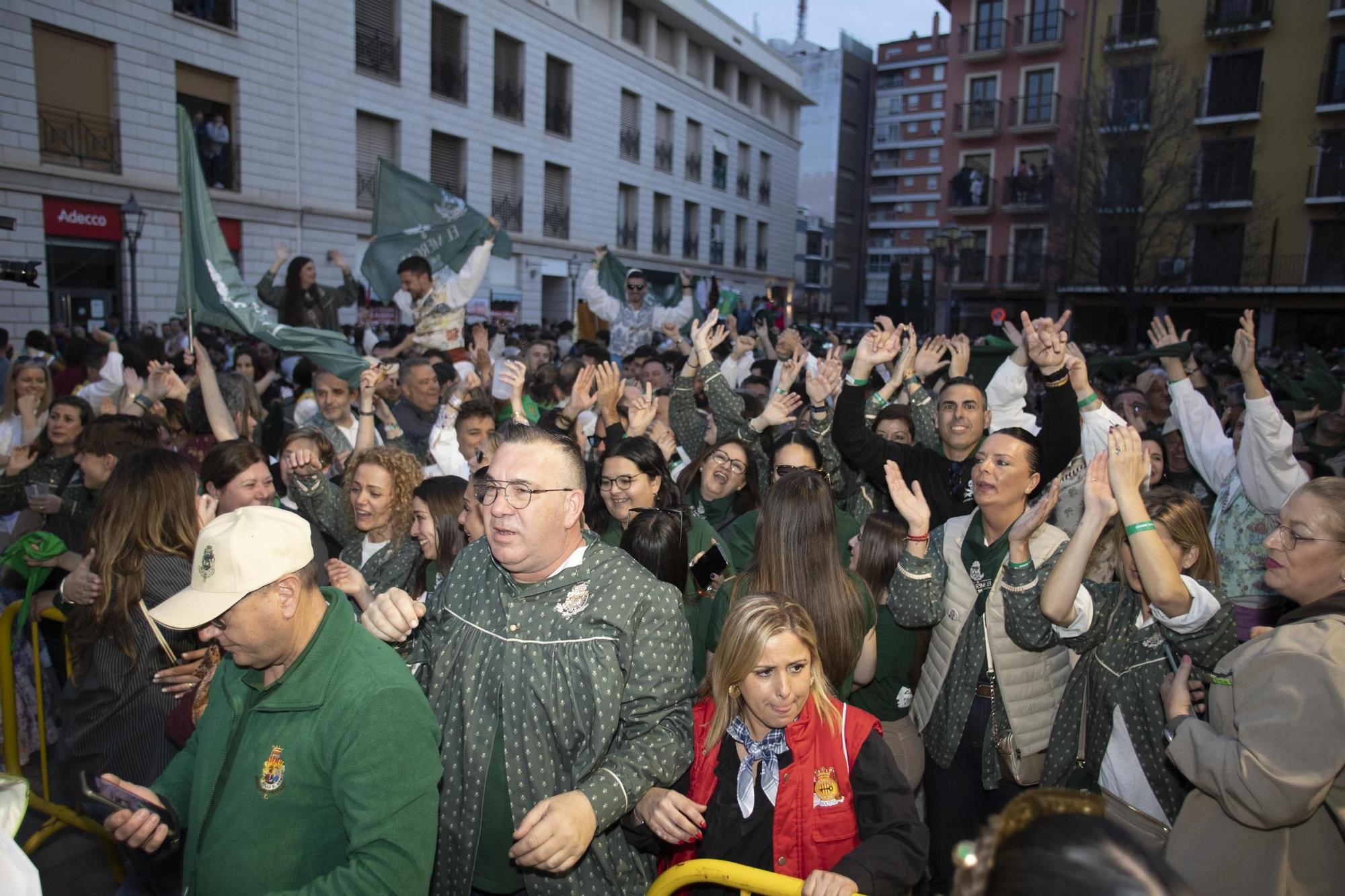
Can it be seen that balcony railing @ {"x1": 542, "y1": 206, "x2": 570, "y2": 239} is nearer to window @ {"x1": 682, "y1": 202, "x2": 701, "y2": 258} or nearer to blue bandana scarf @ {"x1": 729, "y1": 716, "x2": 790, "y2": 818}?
window @ {"x1": 682, "y1": 202, "x2": 701, "y2": 258}

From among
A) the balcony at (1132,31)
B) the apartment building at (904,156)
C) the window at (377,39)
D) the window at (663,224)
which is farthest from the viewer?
the apartment building at (904,156)

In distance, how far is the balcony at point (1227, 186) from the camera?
96.2ft

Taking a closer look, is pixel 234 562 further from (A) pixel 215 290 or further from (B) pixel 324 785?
(A) pixel 215 290

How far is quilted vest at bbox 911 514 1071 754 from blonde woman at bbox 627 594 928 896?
3.11 ft

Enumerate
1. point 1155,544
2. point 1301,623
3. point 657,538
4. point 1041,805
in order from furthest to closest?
1. point 657,538
2. point 1155,544
3. point 1301,623
4. point 1041,805

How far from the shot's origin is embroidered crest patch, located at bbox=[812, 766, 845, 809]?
254cm

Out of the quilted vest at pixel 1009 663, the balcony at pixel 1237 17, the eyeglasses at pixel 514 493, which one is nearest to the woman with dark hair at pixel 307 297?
the eyeglasses at pixel 514 493

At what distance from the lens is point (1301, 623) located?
237 cm

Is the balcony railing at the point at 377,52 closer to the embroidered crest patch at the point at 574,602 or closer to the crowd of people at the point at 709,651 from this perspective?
the crowd of people at the point at 709,651

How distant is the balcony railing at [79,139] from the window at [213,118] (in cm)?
162

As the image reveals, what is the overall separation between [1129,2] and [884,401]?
3403 cm

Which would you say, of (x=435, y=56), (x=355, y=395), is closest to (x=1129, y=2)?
(x=435, y=56)

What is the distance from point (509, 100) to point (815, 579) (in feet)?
89.2

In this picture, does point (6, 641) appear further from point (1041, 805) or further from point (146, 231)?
point (146, 231)
